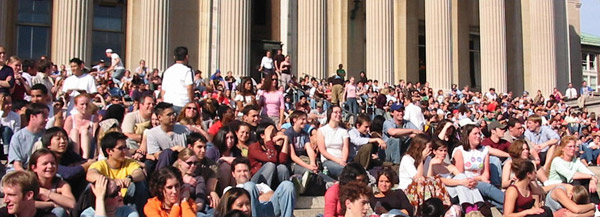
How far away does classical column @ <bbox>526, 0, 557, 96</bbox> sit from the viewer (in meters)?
36.7

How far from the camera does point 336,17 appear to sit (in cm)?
3725

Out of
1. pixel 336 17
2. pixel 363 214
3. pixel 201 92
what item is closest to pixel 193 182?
pixel 363 214

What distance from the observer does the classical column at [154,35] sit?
2697 centimetres

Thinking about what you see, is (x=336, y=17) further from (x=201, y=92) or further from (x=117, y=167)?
(x=117, y=167)

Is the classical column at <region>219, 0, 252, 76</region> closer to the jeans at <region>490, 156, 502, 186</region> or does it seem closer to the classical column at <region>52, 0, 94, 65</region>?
the classical column at <region>52, 0, 94, 65</region>

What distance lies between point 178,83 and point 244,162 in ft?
12.9

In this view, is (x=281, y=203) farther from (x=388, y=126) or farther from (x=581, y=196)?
(x=388, y=126)

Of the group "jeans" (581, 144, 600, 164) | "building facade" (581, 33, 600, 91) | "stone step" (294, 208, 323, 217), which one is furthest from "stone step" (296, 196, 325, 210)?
"building facade" (581, 33, 600, 91)

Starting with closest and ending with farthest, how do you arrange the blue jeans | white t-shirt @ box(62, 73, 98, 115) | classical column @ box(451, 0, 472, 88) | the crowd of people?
the crowd of people → the blue jeans → white t-shirt @ box(62, 73, 98, 115) → classical column @ box(451, 0, 472, 88)

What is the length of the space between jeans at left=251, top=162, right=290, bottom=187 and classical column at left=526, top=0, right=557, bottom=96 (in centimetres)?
2855

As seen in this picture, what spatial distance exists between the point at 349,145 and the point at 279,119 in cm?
293

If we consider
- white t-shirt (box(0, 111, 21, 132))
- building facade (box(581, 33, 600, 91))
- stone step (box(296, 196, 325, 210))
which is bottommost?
stone step (box(296, 196, 325, 210))

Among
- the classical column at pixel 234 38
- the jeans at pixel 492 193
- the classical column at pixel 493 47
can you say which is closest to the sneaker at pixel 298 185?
the jeans at pixel 492 193

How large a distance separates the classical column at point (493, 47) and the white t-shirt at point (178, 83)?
23666mm
